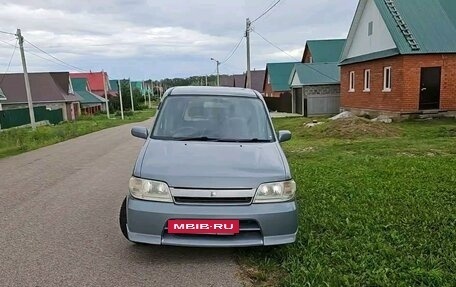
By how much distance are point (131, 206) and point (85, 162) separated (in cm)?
728

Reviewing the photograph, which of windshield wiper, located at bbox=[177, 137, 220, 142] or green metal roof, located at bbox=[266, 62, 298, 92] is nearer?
windshield wiper, located at bbox=[177, 137, 220, 142]

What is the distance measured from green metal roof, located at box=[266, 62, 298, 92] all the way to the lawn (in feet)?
121

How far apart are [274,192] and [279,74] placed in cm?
4417

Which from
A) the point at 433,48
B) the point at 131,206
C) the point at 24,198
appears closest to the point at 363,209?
the point at 131,206

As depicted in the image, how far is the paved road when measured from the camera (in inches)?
137

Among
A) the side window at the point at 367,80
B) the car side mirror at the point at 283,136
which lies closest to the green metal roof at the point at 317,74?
the side window at the point at 367,80

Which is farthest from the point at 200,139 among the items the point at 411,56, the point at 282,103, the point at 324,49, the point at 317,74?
the point at 324,49

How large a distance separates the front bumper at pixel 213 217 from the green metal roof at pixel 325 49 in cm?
3538

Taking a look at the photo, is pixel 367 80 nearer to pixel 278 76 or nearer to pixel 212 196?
pixel 212 196

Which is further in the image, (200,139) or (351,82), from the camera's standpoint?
(351,82)

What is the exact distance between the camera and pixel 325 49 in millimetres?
38125

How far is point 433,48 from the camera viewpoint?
673 inches

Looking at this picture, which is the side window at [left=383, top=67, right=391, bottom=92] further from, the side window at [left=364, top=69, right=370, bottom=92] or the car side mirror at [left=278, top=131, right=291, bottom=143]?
the car side mirror at [left=278, top=131, right=291, bottom=143]

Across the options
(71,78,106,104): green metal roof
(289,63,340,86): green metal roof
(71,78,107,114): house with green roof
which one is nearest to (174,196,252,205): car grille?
(289,63,340,86): green metal roof
